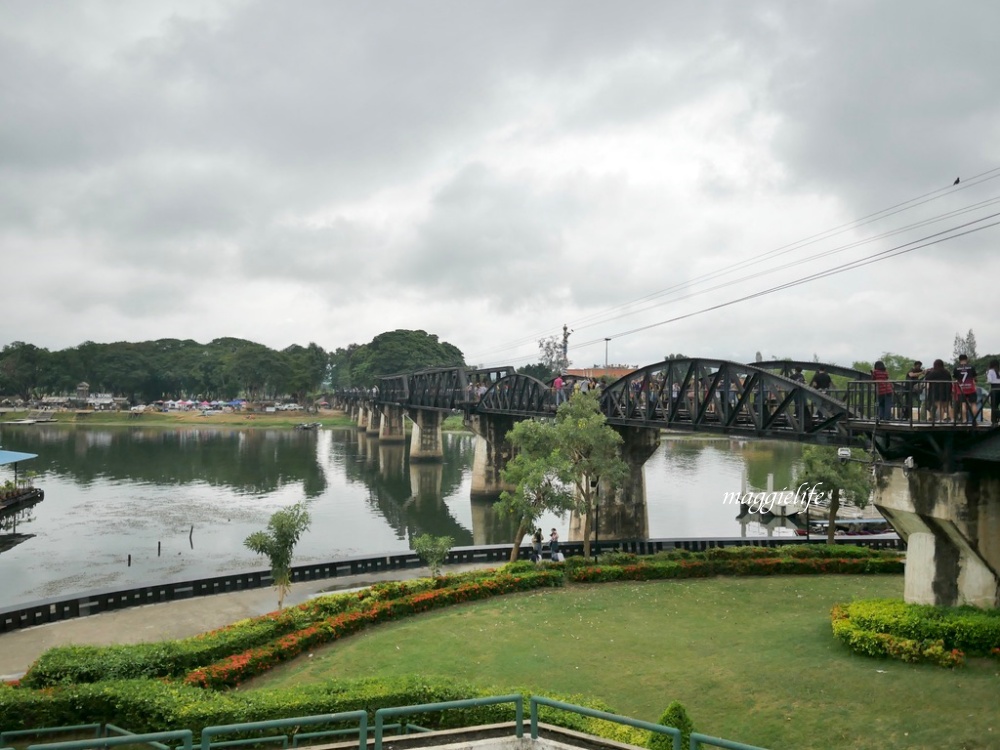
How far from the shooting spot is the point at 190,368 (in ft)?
566

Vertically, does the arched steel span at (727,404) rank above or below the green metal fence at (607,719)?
above

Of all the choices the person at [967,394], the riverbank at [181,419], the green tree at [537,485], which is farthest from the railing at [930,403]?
the riverbank at [181,419]

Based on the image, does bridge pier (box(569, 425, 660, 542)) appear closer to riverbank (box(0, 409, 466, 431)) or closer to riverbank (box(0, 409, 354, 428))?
riverbank (box(0, 409, 466, 431))

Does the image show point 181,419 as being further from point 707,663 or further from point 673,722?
point 673,722

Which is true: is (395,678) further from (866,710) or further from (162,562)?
(162,562)

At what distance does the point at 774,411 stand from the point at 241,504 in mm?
43761

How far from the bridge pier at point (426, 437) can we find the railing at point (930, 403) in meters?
71.8

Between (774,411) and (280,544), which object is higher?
(774,411)

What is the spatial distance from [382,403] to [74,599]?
87034 mm

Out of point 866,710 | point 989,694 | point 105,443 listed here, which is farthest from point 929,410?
point 105,443

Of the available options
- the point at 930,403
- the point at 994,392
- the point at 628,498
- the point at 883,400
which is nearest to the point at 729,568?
the point at 883,400

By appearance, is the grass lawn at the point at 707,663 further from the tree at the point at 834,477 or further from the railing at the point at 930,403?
the tree at the point at 834,477

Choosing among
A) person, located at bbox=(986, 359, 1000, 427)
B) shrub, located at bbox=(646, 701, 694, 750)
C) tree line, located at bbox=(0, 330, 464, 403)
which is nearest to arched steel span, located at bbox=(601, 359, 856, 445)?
person, located at bbox=(986, 359, 1000, 427)

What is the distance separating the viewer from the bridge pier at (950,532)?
1631 centimetres
